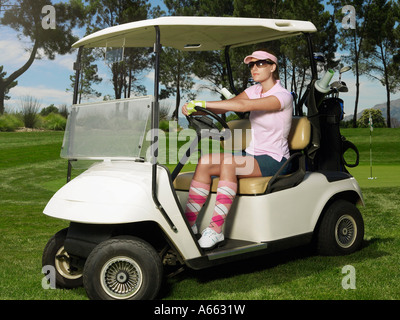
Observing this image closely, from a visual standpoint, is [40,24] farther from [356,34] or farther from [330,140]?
[330,140]

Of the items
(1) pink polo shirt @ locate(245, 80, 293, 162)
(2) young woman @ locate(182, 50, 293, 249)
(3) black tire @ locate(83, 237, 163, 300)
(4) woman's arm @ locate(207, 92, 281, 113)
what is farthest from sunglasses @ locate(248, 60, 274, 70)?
(3) black tire @ locate(83, 237, 163, 300)

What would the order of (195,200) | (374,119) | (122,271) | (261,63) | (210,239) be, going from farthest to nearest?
1. (374,119)
2. (261,63)
3. (195,200)
4. (210,239)
5. (122,271)

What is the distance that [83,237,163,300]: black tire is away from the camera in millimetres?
3090

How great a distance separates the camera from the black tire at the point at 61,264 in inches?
142

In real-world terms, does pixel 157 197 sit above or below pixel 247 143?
below

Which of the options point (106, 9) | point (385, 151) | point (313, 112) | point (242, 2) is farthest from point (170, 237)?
point (106, 9)

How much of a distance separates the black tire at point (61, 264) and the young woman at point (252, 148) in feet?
2.73

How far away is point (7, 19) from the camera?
2984 centimetres

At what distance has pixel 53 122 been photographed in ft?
79.6

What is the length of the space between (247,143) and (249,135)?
6 centimetres

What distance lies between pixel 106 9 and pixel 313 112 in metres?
27.6

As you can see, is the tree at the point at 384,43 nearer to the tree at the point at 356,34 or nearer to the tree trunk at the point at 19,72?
the tree at the point at 356,34

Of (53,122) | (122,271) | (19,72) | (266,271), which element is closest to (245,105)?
(266,271)

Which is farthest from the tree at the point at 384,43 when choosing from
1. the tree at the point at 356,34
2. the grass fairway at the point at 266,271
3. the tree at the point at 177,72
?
the grass fairway at the point at 266,271
